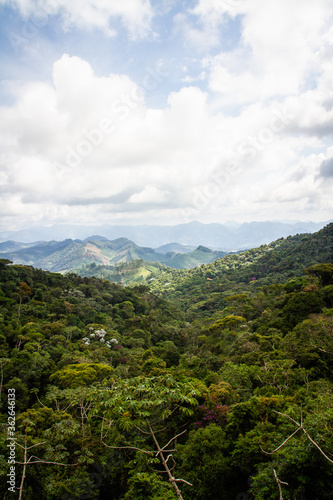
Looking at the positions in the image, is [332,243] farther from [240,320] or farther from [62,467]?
[62,467]

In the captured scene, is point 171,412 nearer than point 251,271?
Yes

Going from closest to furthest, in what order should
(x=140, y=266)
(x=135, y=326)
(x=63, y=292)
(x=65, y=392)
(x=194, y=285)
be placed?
1. (x=65, y=392)
2. (x=135, y=326)
3. (x=63, y=292)
4. (x=194, y=285)
5. (x=140, y=266)

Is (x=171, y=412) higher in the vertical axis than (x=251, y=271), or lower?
higher

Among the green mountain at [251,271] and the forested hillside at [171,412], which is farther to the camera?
the green mountain at [251,271]

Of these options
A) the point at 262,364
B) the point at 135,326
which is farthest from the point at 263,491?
the point at 135,326

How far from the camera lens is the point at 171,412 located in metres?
4.43

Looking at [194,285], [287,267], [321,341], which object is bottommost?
[194,285]

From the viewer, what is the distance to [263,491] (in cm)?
561

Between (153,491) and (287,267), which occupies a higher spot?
(153,491)

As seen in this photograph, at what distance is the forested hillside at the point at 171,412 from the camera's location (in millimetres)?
5207

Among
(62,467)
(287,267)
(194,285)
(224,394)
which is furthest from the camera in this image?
(194,285)

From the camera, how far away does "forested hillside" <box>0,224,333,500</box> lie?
5207 millimetres

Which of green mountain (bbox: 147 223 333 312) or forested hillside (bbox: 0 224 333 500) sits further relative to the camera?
green mountain (bbox: 147 223 333 312)

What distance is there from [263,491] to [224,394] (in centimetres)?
564
